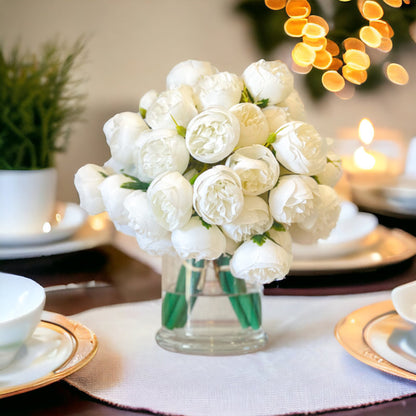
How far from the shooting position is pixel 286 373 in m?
0.56

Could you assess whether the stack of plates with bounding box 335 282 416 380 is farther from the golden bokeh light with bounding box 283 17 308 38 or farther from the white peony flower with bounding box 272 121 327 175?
the golden bokeh light with bounding box 283 17 308 38

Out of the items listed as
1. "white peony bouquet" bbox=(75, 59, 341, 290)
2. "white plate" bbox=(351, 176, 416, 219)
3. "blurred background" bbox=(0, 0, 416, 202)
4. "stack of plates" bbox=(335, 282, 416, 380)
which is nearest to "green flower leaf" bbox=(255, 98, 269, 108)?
"white peony bouquet" bbox=(75, 59, 341, 290)

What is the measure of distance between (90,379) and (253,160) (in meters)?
0.23

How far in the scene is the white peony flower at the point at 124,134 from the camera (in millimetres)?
578

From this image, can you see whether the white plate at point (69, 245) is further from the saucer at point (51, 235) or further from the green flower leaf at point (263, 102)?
the green flower leaf at point (263, 102)

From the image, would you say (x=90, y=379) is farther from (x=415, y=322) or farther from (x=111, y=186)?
(x=415, y=322)

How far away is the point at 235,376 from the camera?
553 mm

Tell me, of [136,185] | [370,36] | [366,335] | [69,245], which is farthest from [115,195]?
[370,36]

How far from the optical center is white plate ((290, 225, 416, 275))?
837mm

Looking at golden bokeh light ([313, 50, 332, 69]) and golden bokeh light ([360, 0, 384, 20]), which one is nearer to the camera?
golden bokeh light ([360, 0, 384, 20])

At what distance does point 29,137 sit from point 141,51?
1.95 m

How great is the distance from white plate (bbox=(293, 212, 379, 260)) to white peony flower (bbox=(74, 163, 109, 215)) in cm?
35

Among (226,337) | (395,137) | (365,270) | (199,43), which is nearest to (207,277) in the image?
(226,337)

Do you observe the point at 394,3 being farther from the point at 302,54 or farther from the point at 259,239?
the point at 259,239
